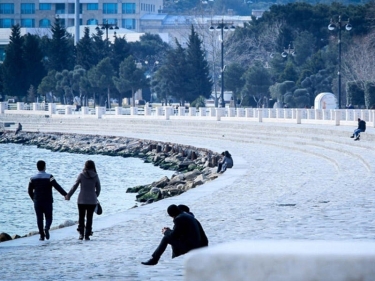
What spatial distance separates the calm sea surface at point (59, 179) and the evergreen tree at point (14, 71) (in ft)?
62.7

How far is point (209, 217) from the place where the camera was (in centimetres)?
Answer: 1538

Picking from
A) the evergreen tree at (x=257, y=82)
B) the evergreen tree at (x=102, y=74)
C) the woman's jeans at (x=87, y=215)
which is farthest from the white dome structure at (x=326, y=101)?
the woman's jeans at (x=87, y=215)

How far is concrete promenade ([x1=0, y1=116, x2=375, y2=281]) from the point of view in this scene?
10672mm

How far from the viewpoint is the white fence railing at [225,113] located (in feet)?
148

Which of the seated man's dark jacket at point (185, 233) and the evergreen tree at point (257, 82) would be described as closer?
the seated man's dark jacket at point (185, 233)

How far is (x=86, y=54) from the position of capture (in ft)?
290

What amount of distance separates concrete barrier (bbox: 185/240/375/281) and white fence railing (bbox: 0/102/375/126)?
3923 cm

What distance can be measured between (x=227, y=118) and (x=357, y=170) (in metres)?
33.5

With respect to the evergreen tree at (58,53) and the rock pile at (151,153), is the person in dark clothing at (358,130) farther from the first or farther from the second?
the evergreen tree at (58,53)

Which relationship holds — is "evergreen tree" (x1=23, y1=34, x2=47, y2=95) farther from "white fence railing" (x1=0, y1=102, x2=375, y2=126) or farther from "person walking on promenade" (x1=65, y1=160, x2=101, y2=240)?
"person walking on promenade" (x1=65, y1=160, x2=101, y2=240)

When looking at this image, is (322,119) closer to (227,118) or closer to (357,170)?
(227,118)

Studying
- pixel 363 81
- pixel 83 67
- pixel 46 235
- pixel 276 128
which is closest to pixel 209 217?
pixel 46 235

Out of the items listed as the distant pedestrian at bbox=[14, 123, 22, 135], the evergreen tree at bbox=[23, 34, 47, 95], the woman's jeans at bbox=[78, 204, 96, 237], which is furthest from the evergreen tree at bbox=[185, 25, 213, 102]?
the woman's jeans at bbox=[78, 204, 96, 237]

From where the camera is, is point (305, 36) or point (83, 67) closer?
point (305, 36)
